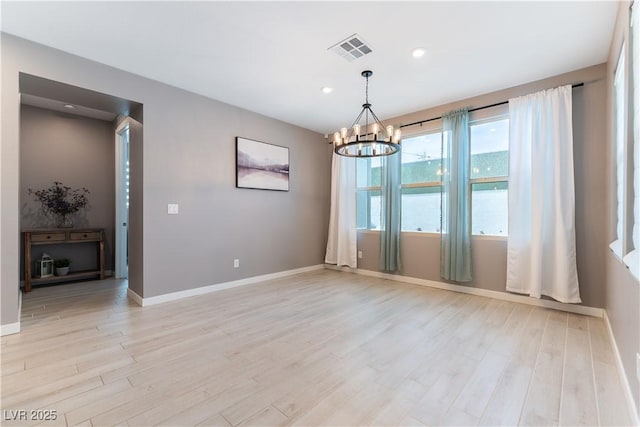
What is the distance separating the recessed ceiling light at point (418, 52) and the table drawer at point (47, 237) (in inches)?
220

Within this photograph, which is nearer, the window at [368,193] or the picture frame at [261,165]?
the picture frame at [261,165]

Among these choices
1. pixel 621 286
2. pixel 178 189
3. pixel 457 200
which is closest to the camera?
pixel 621 286

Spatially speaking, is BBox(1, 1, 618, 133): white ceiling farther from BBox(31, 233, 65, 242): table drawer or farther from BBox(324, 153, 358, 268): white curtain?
BBox(31, 233, 65, 242): table drawer

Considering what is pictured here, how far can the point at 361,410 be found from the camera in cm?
160

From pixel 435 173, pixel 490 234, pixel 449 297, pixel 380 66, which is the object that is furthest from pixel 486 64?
pixel 449 297

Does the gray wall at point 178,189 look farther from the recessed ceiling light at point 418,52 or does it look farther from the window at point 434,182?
the recessed ceiling light at point 418,52

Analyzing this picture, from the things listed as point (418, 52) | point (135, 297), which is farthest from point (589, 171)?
point (135, 297)

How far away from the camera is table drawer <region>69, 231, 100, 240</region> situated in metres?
4.41

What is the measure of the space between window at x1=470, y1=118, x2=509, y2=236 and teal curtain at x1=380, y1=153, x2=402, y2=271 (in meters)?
1.13

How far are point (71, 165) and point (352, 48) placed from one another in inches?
202

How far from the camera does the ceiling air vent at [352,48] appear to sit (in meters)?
2.64

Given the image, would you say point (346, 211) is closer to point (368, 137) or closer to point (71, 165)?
point (368, 137)

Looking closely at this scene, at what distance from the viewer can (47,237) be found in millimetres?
4152

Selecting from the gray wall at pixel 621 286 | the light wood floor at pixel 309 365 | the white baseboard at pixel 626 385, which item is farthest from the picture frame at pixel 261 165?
the white baseboard at pixel 626 385
